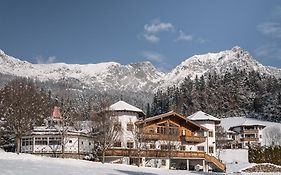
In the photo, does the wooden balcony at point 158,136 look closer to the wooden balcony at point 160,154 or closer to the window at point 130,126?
the window at point 130,126

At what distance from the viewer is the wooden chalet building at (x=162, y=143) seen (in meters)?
62.2

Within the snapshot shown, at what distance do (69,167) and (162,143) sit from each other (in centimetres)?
2992

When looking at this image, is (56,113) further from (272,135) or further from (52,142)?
(272,135)

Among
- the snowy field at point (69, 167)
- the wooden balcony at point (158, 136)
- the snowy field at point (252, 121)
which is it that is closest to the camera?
the snowy field at point (69, 167)

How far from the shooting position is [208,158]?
2635 inches

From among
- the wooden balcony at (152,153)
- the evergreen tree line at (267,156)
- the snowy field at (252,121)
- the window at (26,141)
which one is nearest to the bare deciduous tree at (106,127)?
the wooden balcony at (152,153)

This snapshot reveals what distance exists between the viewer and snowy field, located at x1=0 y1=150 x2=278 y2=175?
33850 mm

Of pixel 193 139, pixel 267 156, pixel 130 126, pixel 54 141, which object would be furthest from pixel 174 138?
pixel 54 141

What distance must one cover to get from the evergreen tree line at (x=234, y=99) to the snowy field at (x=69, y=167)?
6428 cm

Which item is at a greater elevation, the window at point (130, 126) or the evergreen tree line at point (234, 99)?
the evergreen tree line at point (234, 99)

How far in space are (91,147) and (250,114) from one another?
9443 centimetres

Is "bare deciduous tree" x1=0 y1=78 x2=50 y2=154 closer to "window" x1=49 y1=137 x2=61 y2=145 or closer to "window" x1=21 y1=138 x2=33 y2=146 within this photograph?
"window" x1=21 y1=138 x2=33 y2=146

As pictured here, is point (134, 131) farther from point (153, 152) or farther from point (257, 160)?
point (257, 160)

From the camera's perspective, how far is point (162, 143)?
226ft
